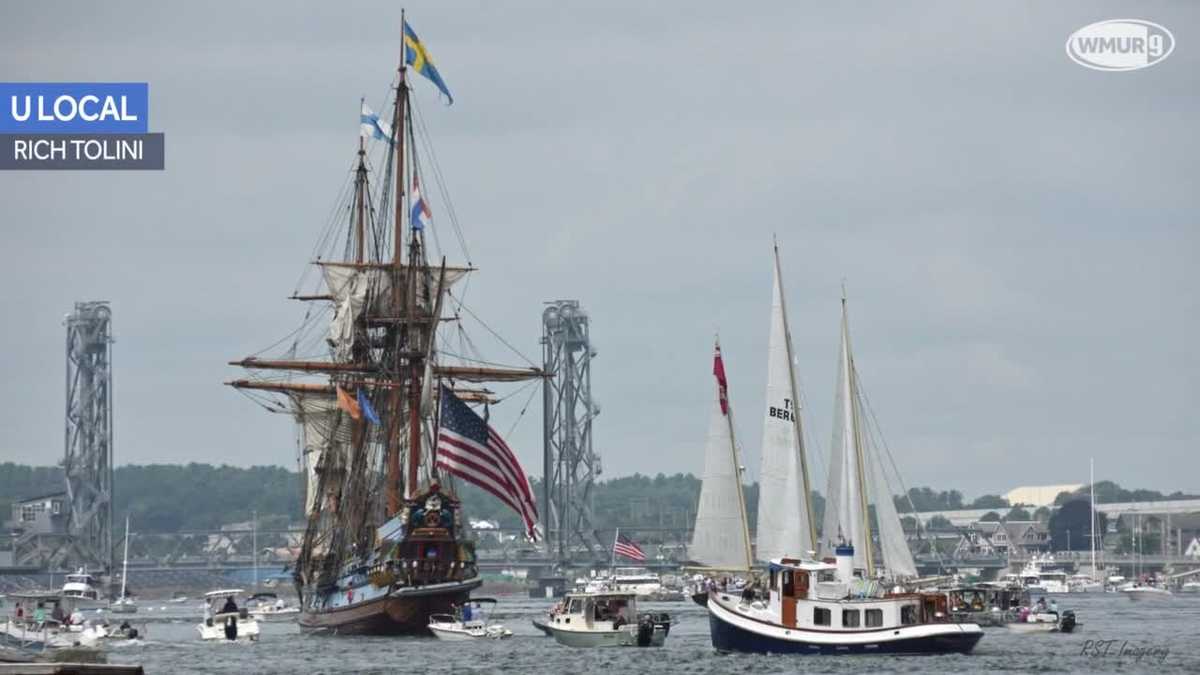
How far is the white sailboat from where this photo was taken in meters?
103

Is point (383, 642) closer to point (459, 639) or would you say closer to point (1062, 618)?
point (459, 639)

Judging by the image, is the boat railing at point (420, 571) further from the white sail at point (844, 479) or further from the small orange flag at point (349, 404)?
the white sail at point (844, 479)

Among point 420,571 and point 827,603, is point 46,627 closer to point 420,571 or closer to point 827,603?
point 420,571

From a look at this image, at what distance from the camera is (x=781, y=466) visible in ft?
336

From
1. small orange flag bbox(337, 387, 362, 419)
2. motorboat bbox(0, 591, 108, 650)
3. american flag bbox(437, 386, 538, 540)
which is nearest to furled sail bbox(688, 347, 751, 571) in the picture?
american flag bbox(437, 386, 538, 540)

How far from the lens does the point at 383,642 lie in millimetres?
122375

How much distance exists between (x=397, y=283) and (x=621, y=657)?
4556 cm

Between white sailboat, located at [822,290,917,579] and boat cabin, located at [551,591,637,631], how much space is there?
40.0 ft

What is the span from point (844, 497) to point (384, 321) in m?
46.7

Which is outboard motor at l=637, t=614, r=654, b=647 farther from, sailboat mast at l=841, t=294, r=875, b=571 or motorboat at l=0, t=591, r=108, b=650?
motorboat at l=0, t=591, r=108, b=650

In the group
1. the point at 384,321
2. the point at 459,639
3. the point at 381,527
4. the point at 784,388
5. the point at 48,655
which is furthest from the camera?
the point at 384,321

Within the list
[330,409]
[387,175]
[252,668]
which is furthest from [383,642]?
[330,409]

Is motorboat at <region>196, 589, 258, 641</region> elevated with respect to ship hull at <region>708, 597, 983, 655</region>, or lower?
lower

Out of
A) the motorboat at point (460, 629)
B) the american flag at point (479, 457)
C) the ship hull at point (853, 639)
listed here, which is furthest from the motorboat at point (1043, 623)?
the ship hull at point (853, 639)
